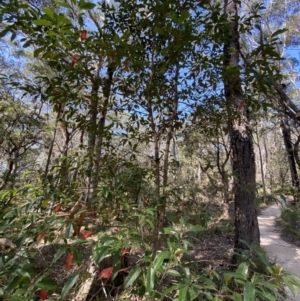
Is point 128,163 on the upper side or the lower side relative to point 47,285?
upper

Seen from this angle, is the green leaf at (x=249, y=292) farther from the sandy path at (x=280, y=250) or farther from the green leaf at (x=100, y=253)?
the sandy path at (x=280, y=250)

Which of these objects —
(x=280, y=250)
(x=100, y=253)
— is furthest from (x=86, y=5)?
(x=280, y=250)

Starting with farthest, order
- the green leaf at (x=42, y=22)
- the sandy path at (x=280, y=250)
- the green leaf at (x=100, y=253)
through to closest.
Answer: the sandy path at (x=280, y=250) < the green leaf at (x=42, y=22) < the green leaf at (x=100, y=253)

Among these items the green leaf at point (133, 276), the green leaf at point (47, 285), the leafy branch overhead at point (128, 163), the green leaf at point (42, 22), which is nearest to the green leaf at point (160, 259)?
the leafy branch overhead at point (128, 163)

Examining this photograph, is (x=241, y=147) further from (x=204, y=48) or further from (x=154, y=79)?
(x=154, y=79)

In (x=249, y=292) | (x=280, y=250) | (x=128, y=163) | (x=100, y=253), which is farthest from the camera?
(x=280, y=250)

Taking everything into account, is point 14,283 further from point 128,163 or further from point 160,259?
point 128,163

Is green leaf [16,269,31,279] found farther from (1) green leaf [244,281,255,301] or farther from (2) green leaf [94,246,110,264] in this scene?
(1) green leaf [244,281,255,301]

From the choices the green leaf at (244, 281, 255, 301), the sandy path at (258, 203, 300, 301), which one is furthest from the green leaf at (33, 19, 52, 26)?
the sandy path at (258, 203, 300, 301)

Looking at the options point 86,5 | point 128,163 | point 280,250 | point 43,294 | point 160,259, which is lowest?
point 280,250

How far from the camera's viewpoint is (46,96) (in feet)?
4.89

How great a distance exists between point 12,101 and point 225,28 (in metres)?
7.10

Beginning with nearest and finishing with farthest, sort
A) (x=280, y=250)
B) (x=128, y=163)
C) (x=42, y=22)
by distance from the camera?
(x=42, y=22) < (x=128, y=163) < (x=280, y=250)

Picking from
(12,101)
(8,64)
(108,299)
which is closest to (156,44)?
(108,299)
